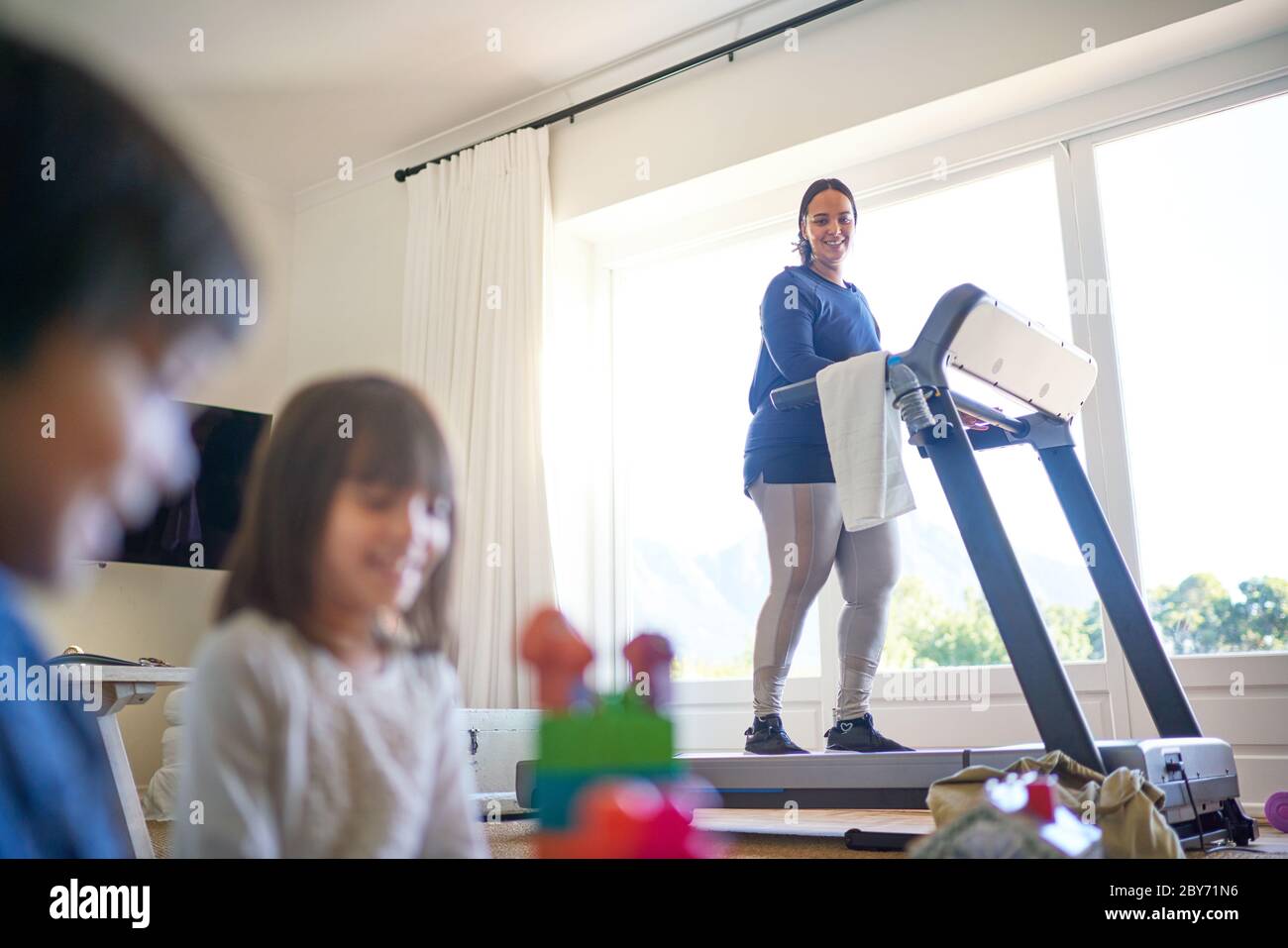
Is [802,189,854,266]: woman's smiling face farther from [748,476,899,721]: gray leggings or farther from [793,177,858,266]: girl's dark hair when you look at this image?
[748,476,899,721]: gray leggings

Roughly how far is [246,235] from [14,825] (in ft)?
0.90

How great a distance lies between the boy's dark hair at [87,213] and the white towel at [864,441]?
4.01ft

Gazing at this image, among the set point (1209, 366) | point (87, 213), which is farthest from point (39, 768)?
point (1209, 366)

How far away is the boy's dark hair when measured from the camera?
0.41 meters

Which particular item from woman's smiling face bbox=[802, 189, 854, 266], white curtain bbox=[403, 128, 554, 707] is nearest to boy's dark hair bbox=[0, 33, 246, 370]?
woman's smiling face bbox=[802, 189, 854, 266]

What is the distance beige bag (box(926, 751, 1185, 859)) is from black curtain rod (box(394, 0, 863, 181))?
250cm

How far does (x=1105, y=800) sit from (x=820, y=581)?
881 mm

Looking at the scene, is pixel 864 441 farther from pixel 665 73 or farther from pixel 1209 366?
pixel 665 73

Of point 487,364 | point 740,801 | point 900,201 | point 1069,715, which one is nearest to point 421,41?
point 487,364

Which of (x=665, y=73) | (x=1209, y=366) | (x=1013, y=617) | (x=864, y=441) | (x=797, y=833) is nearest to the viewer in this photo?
(x=1013, y=617)

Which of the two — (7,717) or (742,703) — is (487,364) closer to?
(742,703)

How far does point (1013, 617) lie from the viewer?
1520mm

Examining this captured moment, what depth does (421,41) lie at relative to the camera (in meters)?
3.49

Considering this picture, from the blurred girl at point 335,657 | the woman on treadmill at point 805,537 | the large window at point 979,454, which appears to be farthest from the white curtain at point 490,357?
the blurred girl at point 335,657
